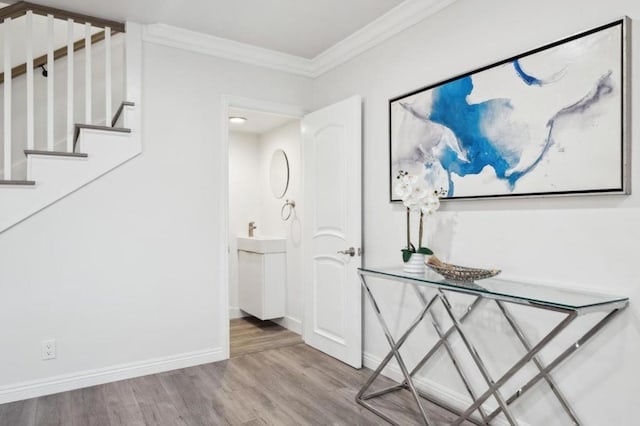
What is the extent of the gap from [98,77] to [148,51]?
2.37ft

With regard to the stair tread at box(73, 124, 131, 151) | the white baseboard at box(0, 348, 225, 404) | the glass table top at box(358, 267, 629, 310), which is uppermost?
the stair tread at box(73, 124, 131, 151)

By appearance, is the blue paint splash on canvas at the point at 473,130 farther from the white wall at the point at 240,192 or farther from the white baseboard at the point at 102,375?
the white wall at the point at 240,192

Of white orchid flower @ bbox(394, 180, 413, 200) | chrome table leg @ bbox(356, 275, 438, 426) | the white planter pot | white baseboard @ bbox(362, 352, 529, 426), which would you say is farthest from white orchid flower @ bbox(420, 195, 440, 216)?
white baseboard @ bbox(362, 352, 529, 426)

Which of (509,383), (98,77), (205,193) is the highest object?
(98,77)

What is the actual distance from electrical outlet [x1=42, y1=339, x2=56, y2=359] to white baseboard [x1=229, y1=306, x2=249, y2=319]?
2.11 meters

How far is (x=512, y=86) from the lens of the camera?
6.92 ft

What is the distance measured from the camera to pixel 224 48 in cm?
331

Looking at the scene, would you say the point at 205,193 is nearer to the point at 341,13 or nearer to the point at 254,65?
the point at 254,65

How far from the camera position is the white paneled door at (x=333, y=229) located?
3.07 meters

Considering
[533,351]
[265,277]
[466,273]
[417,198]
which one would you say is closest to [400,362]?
[466,273]

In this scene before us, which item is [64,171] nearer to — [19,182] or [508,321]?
[19,182]

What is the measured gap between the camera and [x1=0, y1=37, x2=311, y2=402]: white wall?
2625mm

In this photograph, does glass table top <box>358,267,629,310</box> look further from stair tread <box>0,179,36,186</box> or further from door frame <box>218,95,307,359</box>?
stair tread <box>0,179,36,186</box>

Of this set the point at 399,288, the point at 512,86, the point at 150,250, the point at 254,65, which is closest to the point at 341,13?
the point at 254,65
